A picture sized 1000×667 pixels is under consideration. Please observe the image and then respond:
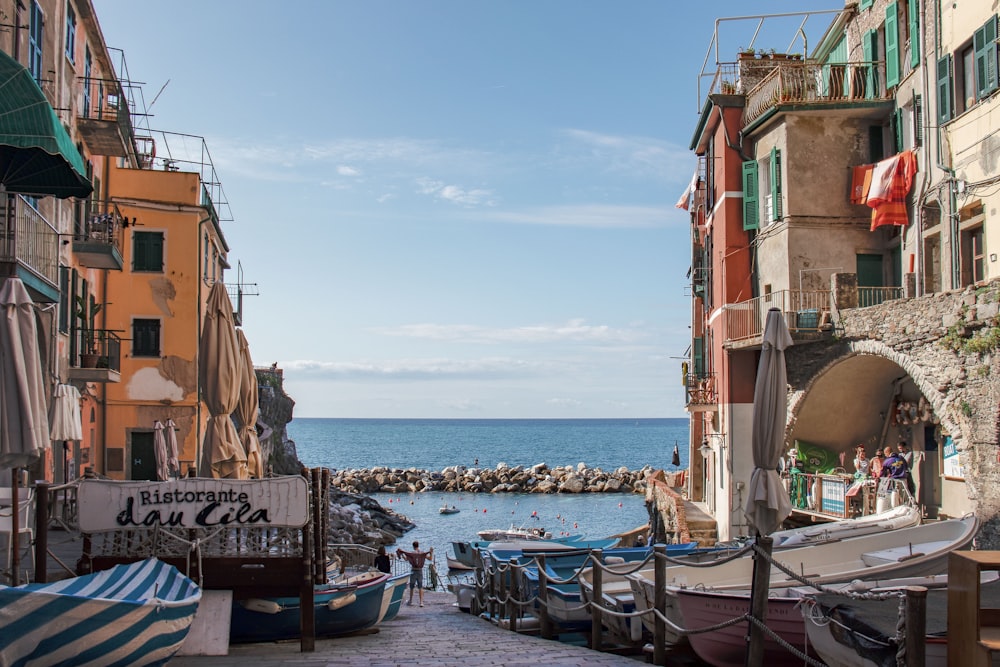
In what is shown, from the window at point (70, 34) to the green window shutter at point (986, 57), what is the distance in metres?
20.2

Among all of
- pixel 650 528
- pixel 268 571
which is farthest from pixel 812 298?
pixel 268 571

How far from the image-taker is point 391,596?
632 inches

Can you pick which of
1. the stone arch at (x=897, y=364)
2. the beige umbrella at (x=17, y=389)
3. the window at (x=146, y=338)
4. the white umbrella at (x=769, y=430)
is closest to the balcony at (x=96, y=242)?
the window at (x=146, y=338)

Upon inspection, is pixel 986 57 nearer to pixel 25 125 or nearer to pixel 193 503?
pixel 193 503

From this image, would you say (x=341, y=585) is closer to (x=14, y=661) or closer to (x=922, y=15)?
(x=14, y=661)

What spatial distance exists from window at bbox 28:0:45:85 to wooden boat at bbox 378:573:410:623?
1201cm

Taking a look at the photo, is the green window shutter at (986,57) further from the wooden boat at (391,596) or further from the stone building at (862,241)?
the wooden boat at (391,596)

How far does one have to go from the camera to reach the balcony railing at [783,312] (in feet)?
79.2

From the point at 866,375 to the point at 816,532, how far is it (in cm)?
838

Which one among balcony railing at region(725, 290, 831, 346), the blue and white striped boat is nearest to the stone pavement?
Answer: the blue and white striped boat

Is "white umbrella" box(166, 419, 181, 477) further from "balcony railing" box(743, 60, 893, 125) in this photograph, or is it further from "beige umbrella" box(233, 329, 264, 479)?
"balcony railing" box(743, 60, 893, 125)

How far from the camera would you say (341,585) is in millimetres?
14305

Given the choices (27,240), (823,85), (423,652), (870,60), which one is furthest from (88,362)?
(870,60)

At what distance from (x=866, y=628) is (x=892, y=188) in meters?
19.6
